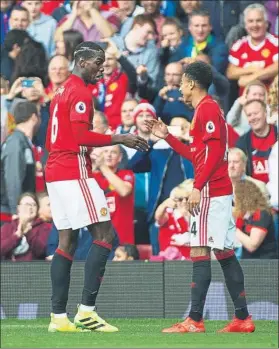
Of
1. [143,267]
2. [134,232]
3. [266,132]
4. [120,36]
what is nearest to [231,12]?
[120,36]

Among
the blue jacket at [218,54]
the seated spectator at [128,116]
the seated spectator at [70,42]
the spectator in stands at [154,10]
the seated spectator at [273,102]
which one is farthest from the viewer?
the spectator in stands at [154,10]

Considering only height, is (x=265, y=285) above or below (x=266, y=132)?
below

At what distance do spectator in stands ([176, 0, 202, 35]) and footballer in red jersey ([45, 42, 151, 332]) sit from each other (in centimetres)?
635

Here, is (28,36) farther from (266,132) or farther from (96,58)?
(96,58)

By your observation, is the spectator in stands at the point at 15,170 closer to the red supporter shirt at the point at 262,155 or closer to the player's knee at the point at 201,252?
the red supporter shirt at the point at 262,155

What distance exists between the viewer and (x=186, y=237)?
12.8m

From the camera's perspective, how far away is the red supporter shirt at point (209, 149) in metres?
9.05

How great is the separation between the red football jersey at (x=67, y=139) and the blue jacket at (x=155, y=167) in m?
4.32

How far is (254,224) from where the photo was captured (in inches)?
484

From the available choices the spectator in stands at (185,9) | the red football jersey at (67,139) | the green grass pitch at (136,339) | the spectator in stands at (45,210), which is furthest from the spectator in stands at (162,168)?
the red football jersey at (67,139)

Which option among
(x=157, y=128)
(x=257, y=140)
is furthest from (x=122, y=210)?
(x=157, y=128)

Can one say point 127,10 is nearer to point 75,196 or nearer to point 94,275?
point 75,196

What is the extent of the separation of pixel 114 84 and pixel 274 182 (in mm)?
3043

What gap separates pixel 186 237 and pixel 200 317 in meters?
3.58
